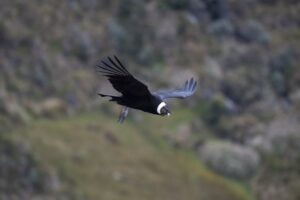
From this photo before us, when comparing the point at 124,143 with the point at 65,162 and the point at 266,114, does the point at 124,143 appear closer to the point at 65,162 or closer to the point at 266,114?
the point at 65,162

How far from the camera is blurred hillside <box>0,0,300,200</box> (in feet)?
180

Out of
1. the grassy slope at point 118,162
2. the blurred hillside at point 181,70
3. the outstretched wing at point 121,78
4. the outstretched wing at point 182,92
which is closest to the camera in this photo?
the outstretched wing at point 121,78

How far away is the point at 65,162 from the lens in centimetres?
5384

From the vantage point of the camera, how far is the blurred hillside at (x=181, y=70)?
54.9m

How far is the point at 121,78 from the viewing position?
14531 mm

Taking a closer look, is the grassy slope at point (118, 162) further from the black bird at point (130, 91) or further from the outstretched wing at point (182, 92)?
the black bird at point (130, 91)

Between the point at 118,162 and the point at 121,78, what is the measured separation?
138 ft

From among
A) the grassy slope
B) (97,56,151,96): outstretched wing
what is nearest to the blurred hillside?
the grassy slope

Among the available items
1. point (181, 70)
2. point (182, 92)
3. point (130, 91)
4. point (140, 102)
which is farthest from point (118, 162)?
point (130, 91)

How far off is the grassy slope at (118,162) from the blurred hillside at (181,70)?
1.13 m

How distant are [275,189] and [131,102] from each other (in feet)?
100

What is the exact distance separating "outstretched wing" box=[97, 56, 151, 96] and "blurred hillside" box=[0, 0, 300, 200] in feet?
100

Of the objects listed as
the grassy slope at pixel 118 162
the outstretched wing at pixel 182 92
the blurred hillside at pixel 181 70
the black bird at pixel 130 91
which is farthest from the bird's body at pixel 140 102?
the grassy slope at pixel 118 162

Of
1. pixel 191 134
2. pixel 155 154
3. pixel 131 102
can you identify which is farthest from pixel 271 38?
pixel 131 102
